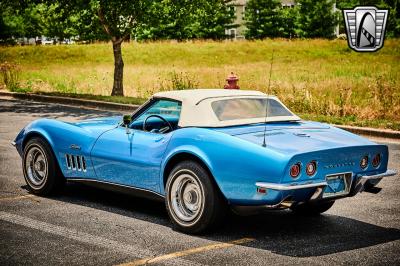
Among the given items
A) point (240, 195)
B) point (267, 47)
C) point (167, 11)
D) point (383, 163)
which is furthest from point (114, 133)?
point (267, 47)

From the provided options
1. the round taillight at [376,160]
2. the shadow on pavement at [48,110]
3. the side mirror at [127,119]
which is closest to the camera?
the round taillight at [376,160]

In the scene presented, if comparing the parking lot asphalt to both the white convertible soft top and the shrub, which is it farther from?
the shrub

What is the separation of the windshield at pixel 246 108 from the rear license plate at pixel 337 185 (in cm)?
120

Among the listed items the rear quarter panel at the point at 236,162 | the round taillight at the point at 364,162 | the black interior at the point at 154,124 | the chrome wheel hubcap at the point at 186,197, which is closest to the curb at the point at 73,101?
the black interior at the point at 154,124

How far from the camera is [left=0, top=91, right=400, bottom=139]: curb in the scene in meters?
13.9

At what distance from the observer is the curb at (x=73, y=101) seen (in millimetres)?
19194

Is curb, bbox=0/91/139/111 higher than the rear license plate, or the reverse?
the rear license plate

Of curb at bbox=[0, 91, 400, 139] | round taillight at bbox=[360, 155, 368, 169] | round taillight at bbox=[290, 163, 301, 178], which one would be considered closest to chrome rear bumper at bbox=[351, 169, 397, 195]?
round taillight at bbox=[360, 155, 368, 169]

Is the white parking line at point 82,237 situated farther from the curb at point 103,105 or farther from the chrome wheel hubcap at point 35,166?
the curb at point 103,105

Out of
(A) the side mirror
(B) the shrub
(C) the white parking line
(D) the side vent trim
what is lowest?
(B) the shrub

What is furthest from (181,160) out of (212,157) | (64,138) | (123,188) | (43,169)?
(43,169)

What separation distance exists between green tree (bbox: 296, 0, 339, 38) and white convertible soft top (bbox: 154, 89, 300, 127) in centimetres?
6037

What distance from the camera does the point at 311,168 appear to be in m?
5.90

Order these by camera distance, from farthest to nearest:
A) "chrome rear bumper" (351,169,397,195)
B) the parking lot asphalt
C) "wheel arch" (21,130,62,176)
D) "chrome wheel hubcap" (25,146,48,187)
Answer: "chrome wheel hubcap" (25,146,48,187) → "wheel arch" (21,130,62,176) → "chrome rear bumper" (351,169,397,195) → the parking lot asphalt
